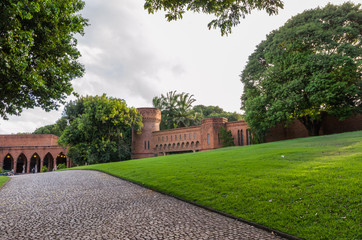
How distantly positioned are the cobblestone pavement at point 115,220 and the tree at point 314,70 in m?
18.5

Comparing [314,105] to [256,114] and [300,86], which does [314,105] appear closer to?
[300,86]

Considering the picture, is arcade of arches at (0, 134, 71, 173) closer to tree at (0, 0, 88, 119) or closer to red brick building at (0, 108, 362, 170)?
red brick building at (0, 108, 362, 170)

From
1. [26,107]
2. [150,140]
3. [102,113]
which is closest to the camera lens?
[26,107]

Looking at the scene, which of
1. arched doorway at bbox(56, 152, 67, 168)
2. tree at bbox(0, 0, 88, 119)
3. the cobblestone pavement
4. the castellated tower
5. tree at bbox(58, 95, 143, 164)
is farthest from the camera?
arched doorway at bbox(56, 152, 67, 168)

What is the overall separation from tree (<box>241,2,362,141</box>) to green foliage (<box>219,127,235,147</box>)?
8.94 meters

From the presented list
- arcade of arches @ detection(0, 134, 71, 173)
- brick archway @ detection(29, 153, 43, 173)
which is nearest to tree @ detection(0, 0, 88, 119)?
arcade of arches @ detection(0, 134, 71, 173)

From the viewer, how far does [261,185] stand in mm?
6914

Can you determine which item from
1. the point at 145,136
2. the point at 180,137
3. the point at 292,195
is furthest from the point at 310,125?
the point at 145,136

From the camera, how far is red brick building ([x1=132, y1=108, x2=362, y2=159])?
28344mm

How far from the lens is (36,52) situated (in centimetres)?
947

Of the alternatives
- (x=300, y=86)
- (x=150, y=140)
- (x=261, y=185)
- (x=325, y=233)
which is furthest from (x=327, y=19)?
(x=150, y=140)

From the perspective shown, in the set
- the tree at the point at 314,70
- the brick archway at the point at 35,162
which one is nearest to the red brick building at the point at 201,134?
the tree at the point at 314,70

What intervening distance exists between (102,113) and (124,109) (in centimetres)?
414

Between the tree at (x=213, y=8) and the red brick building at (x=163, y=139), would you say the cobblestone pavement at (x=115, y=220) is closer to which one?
the tree at (x=213, y=8)
